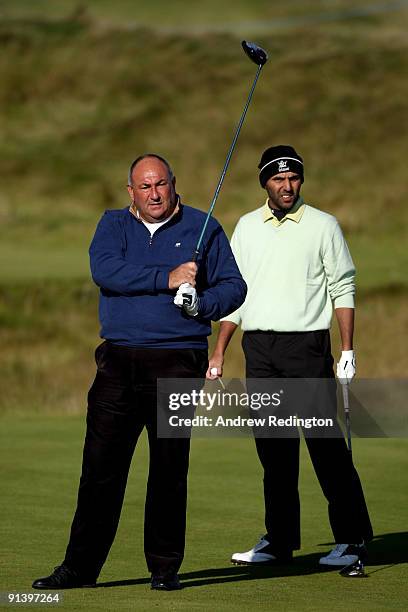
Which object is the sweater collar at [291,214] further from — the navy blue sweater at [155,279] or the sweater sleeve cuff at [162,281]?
the sweater sleeve cuff at [162,281]

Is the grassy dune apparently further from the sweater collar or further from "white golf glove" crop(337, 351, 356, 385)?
the sweater collar

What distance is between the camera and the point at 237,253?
8.26m

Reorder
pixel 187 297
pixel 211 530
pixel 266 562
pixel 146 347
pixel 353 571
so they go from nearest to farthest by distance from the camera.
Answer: pixel 187 297
pixel 146 347
pixel 353 571
pixel 266 562
pixel 211 530

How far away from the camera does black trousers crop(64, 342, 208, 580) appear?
276 inches

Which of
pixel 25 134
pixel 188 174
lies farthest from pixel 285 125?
pixel 25 134

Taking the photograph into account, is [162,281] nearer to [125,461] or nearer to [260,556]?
[125,461]

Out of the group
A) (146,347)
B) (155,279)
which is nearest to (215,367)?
(146,347)

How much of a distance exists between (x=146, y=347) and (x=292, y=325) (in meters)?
1.30

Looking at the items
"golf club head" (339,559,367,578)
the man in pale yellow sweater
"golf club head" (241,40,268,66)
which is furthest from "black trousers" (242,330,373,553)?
"golf club head" (241,40,268,66)

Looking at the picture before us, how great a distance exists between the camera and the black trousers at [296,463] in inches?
316

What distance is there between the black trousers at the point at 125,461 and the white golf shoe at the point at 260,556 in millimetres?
965

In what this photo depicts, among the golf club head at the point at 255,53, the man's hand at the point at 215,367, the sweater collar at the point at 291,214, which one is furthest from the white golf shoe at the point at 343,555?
the golf club head at the point at 255,53

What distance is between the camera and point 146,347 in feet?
22.9

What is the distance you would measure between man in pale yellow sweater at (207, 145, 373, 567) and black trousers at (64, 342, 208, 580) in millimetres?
972
